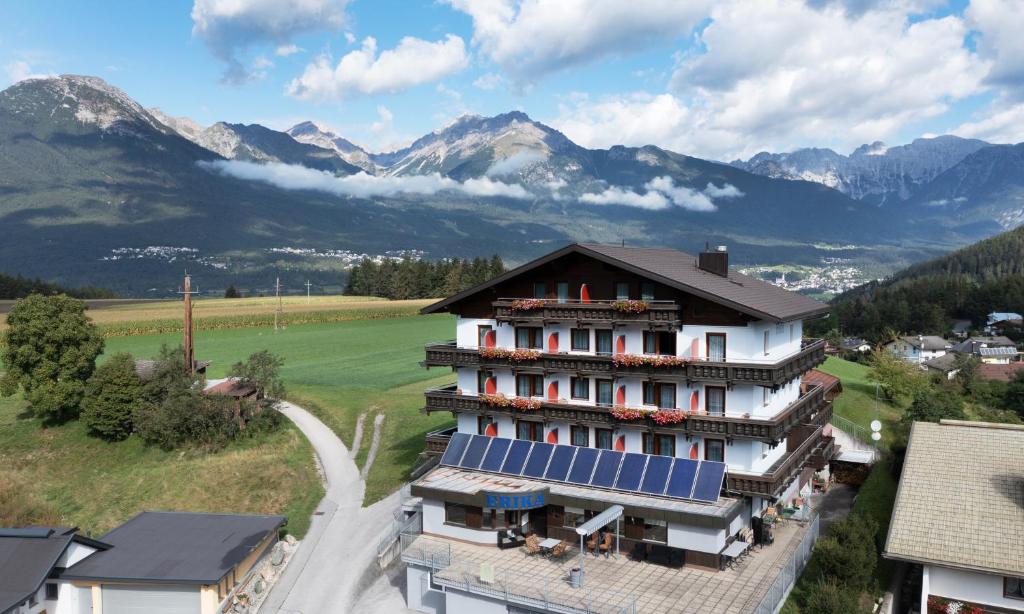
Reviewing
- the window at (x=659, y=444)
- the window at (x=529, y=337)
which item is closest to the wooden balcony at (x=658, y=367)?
the window at (x=529, y=337)

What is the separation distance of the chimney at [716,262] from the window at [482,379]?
1290 cm

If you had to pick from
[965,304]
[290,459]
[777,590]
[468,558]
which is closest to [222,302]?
[290,459]

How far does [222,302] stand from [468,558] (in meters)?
129

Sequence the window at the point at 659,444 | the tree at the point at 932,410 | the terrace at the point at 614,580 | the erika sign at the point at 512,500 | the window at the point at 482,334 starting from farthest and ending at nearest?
the tree at the point at 932,410, the window at the point at 482,334, the window at the point at 659,444, the erika sign at the point at 512,500, the terrace at the point at 614,580

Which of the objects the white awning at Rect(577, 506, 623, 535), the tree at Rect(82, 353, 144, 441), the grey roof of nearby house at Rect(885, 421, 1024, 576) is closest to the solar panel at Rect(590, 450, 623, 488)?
the white awning at Rect(577, 506, 623, 535)

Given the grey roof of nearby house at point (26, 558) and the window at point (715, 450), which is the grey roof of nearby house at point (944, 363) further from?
the grey roof of nearby house at point (26, 558)

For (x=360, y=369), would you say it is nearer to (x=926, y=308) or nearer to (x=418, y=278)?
(x=418, y=278)

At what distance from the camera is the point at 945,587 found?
27.4 meters

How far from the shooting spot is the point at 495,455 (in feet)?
128

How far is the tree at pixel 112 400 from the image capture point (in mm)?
53406

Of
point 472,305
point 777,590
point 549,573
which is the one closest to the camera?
point 777,590

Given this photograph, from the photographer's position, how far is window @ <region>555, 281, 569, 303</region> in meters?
39.0

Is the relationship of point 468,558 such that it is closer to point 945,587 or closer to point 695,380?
point 695,380

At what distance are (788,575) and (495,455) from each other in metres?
15.0
